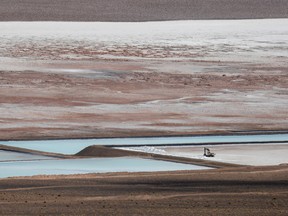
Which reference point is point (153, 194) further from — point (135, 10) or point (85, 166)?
point (135, 10)

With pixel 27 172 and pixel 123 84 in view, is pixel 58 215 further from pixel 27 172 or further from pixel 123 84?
pixel 123 84

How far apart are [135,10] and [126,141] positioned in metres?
24.9

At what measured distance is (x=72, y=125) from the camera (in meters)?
14.7

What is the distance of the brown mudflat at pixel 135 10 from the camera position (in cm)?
3581

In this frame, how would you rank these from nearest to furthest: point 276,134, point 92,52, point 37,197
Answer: point 37,197 < point 276,134 < point 92,52

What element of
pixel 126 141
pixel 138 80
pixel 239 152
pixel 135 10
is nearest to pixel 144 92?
pixel 138 80

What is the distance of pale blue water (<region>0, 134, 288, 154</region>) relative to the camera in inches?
493

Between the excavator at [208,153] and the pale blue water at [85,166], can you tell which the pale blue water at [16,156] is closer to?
the pale blue water at [85,166]

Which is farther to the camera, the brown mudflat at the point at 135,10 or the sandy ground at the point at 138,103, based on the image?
the brown mudflat at the point at 135,10

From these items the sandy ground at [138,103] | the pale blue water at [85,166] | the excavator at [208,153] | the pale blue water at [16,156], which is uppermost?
the sandy ground at [138,103]

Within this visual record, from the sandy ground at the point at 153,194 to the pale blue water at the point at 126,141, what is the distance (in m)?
3.36

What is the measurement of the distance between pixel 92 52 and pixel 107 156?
14.4 meters

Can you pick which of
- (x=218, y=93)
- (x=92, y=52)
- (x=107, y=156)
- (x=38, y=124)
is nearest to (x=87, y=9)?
(x=92, y=52)

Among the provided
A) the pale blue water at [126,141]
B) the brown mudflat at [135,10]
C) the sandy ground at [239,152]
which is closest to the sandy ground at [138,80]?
the pale blue water at [126,141]
